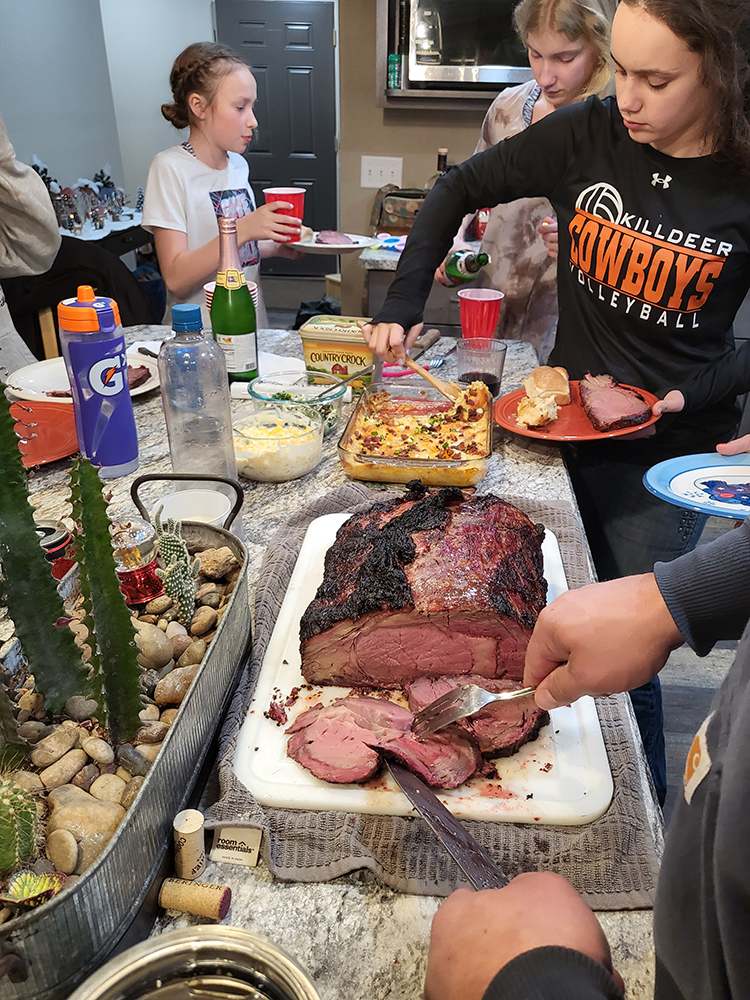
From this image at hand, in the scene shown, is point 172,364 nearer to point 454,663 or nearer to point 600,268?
point 454,663

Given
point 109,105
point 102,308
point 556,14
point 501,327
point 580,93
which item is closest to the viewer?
point 102,308

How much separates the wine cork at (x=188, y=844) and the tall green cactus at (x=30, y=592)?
0.26 metres

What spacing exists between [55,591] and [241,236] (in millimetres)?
2378

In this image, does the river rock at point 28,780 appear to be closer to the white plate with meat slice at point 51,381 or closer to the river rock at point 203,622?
the river rock at point 203,622

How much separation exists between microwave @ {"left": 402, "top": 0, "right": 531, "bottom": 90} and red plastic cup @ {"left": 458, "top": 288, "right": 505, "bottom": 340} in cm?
298

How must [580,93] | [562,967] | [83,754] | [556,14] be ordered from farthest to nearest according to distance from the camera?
1. [580,93]
2. [556,14]
3. [83,754]
4. [562,967]

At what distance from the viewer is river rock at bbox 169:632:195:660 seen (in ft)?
4.05

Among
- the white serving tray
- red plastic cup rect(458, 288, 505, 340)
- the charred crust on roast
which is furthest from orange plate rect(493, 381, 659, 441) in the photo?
the white serving tray

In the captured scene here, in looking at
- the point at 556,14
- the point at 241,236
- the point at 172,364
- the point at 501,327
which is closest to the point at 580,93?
the point at 556,14

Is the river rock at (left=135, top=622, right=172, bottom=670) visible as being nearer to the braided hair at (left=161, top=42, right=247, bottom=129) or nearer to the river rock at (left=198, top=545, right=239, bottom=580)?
the river rock at (left=198, top=545, right=239, bottom=580)

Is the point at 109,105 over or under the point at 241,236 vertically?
over

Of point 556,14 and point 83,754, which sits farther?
point 556,14

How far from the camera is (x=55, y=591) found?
3.33 ft

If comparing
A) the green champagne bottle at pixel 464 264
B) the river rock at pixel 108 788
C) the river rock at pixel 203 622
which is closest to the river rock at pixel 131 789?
the river rock at pixel 108 788
